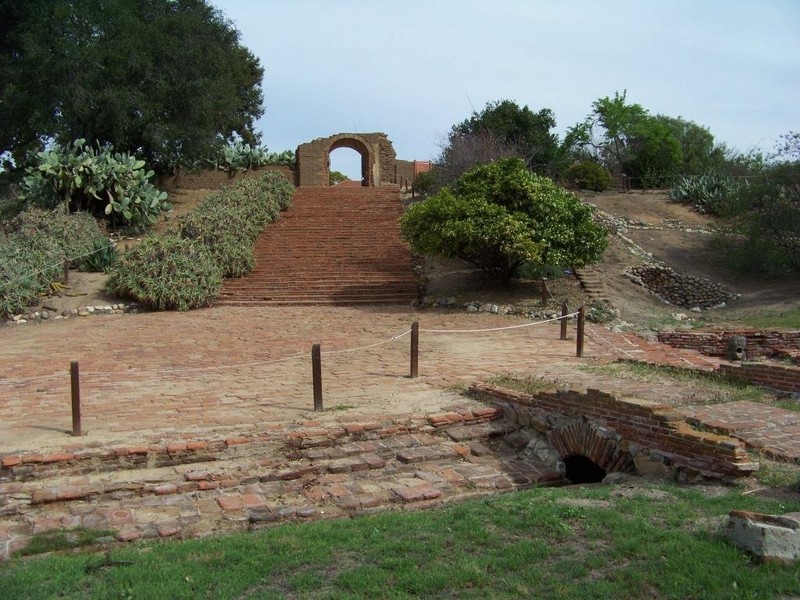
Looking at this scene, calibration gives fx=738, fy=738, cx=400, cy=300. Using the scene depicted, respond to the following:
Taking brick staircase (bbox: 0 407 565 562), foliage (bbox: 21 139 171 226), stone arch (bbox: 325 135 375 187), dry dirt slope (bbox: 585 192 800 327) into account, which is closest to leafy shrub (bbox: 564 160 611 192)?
dry dirt slope (bbox: 585 192 800 327)

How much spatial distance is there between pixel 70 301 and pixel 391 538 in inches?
570

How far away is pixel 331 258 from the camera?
20.4 metres

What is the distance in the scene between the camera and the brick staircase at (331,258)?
1783 cm

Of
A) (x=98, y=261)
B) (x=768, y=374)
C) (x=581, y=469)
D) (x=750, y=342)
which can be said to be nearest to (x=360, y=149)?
(x=98, y=261)

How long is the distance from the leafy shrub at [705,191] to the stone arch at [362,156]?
42.0ft

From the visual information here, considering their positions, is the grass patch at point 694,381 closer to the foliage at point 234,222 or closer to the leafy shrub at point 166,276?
the leafy shrub at point 166,276

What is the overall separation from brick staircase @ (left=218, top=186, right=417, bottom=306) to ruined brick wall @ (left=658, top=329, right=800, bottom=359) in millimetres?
6750

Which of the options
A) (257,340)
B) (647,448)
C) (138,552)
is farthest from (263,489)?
(257,340)

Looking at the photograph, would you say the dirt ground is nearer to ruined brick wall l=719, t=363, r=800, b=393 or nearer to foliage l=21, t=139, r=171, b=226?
foliage l=21, t=139, r=171, b=226

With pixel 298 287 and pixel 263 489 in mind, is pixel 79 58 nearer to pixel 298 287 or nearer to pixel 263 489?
pixel 298 287

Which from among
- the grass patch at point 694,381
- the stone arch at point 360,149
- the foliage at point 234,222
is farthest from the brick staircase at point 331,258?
the grass patch at point 694,381

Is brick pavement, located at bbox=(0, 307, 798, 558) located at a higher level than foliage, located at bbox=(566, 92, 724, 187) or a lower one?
lower

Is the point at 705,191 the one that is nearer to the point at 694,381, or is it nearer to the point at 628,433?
the point at 694,381

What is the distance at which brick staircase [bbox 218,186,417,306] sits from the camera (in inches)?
702
